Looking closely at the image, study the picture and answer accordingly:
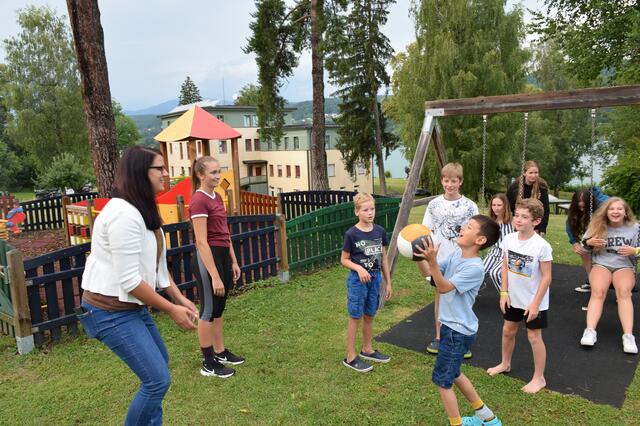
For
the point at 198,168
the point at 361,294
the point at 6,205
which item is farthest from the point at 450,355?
the point at 6,205

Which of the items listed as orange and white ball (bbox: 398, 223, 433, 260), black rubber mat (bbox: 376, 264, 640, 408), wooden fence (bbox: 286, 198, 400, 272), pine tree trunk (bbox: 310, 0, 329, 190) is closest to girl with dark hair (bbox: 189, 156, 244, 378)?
orange and white ball (bbox: 398, 223, 433, 260)

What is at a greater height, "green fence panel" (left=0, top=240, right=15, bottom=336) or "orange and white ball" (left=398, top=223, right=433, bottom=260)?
"orange and white ball" (left=398, top=223, right=433, bottom=260)

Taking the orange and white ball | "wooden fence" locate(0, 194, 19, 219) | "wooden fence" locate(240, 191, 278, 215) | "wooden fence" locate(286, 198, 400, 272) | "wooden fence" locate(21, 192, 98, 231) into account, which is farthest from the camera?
"wooden fence" locate(0, 194, 19, 219)

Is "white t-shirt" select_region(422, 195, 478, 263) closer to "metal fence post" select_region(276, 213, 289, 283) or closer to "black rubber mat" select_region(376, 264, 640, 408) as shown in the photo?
"black rubber mat" select_region(376, 264, 640, 408)

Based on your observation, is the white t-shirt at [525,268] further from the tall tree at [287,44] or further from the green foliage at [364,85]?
the green foliage at [364,85]

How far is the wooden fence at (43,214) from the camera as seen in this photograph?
46.0ft

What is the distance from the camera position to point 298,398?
12.5 ft

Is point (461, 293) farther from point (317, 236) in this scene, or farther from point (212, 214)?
point (317, 236)

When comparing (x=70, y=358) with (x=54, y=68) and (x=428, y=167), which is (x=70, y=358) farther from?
(x=54, y=68)

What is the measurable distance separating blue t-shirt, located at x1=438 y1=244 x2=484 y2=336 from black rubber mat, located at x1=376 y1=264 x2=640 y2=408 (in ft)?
5.02

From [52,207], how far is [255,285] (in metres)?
10.4

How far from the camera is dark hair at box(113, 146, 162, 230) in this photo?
2449 mm

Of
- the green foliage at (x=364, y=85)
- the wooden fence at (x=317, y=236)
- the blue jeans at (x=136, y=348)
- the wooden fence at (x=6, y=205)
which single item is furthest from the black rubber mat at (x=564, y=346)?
the green foliage at (x=364, y=85)

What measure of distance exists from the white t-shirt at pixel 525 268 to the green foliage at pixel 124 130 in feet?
224
